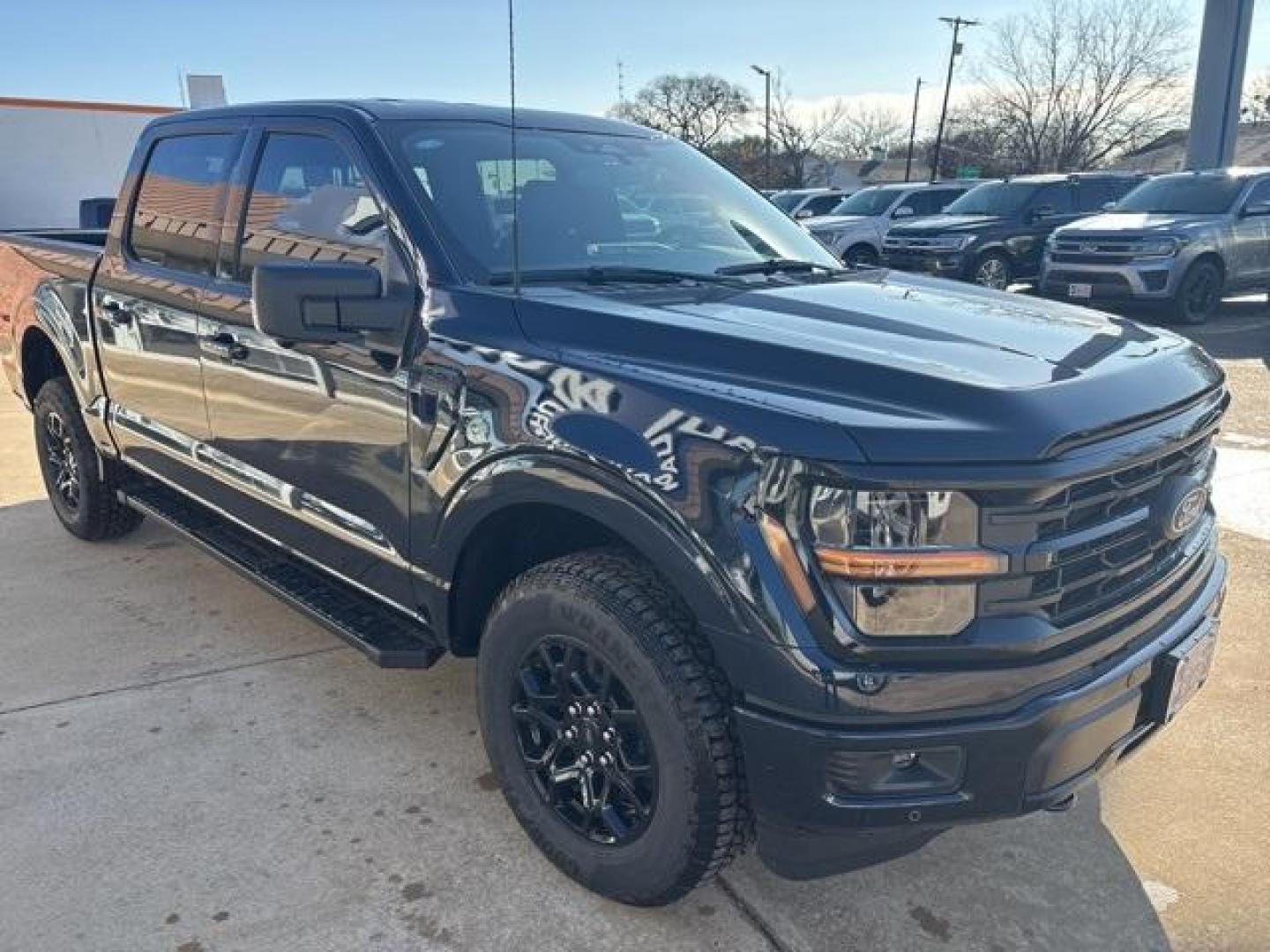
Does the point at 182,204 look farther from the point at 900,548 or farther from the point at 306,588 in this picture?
the point at 900,548

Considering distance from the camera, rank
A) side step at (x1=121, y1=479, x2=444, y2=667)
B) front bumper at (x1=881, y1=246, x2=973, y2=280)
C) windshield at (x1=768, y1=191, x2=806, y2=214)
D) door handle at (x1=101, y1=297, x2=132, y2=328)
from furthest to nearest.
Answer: windshield at (x1=768, y1=191, x2=806, y2=214) < front bumper at (x1=881, y1=246, x2=973, y2=280) < door handle at (x1=101, y1=297, x2=132, y2=328) < side step at (x1=121, y1=479, x2=444, y2=667)

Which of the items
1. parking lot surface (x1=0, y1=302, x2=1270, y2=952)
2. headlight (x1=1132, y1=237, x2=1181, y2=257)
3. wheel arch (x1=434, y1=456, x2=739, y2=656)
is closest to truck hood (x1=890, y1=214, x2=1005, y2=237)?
headlight (x1=1132, y1=237, x2=1181, y2=257)

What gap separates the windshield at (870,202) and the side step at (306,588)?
1441 cm

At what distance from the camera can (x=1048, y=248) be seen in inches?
481

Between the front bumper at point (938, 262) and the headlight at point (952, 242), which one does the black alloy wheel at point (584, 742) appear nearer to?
the front bumper at point (938, 262)

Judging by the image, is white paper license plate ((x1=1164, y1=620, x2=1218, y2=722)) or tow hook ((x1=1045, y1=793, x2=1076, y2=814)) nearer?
tow hook ((x1=1045, y1=793, x2=1076, y2=814))

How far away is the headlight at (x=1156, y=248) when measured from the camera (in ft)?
36.7

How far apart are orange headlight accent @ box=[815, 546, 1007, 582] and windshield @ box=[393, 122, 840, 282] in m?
1.30

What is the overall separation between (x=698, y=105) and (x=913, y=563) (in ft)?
209

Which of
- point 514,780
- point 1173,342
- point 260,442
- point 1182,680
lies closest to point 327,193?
point 260,442

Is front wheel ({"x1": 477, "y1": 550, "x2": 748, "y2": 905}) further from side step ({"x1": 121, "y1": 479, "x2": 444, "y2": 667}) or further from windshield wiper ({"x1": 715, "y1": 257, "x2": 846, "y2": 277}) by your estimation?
windshield wiper ({"x1": 715, "y1": 257, "x2": 846, "y2": 277})

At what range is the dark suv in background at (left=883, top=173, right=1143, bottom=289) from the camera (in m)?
13.6

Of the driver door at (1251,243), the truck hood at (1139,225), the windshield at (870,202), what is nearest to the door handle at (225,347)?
the truck hood at (1139,225)

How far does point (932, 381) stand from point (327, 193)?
1919 mm
